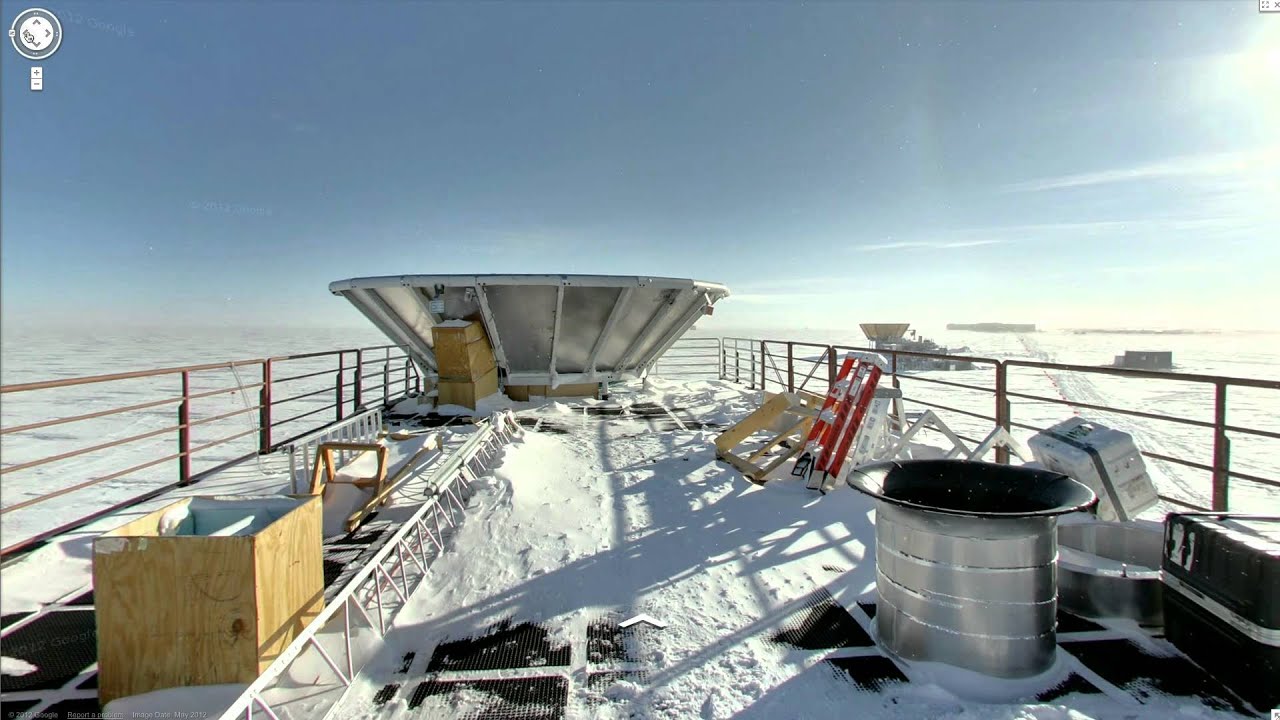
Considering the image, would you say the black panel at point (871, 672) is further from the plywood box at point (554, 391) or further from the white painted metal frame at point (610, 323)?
the plywood box at point (554, 391)

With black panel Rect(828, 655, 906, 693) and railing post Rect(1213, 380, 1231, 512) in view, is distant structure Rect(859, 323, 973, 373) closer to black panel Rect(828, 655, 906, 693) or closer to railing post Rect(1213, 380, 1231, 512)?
railing post Rect(1213, 380, 1231, 512)

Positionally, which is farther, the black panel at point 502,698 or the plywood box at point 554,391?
the plywood box at point 554,391

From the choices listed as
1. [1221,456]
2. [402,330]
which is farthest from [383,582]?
[402,330]

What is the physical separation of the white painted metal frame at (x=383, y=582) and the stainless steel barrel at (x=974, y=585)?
2573 millimetres

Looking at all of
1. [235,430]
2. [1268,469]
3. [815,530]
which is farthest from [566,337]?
[235,430]

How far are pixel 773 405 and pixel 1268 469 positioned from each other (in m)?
10.1

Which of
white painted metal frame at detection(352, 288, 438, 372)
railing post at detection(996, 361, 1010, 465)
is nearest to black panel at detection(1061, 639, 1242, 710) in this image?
railing post at detection(996, 361, 1010, 465)

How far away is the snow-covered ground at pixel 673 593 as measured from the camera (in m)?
2.27

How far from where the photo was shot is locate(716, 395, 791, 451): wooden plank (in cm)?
619

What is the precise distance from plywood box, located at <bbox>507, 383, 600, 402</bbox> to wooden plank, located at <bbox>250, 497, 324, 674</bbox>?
26.1ft

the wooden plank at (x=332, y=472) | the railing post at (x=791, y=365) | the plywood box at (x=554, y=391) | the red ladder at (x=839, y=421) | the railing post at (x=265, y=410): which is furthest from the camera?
the plywood box at (x=554, y=391)

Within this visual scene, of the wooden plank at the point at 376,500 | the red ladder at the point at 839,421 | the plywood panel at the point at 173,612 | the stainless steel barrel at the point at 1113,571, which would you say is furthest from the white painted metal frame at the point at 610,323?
the plywood panel at the point at 173,612

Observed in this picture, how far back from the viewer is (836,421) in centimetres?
523

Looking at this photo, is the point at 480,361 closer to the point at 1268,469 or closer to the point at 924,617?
the point at 924,617
